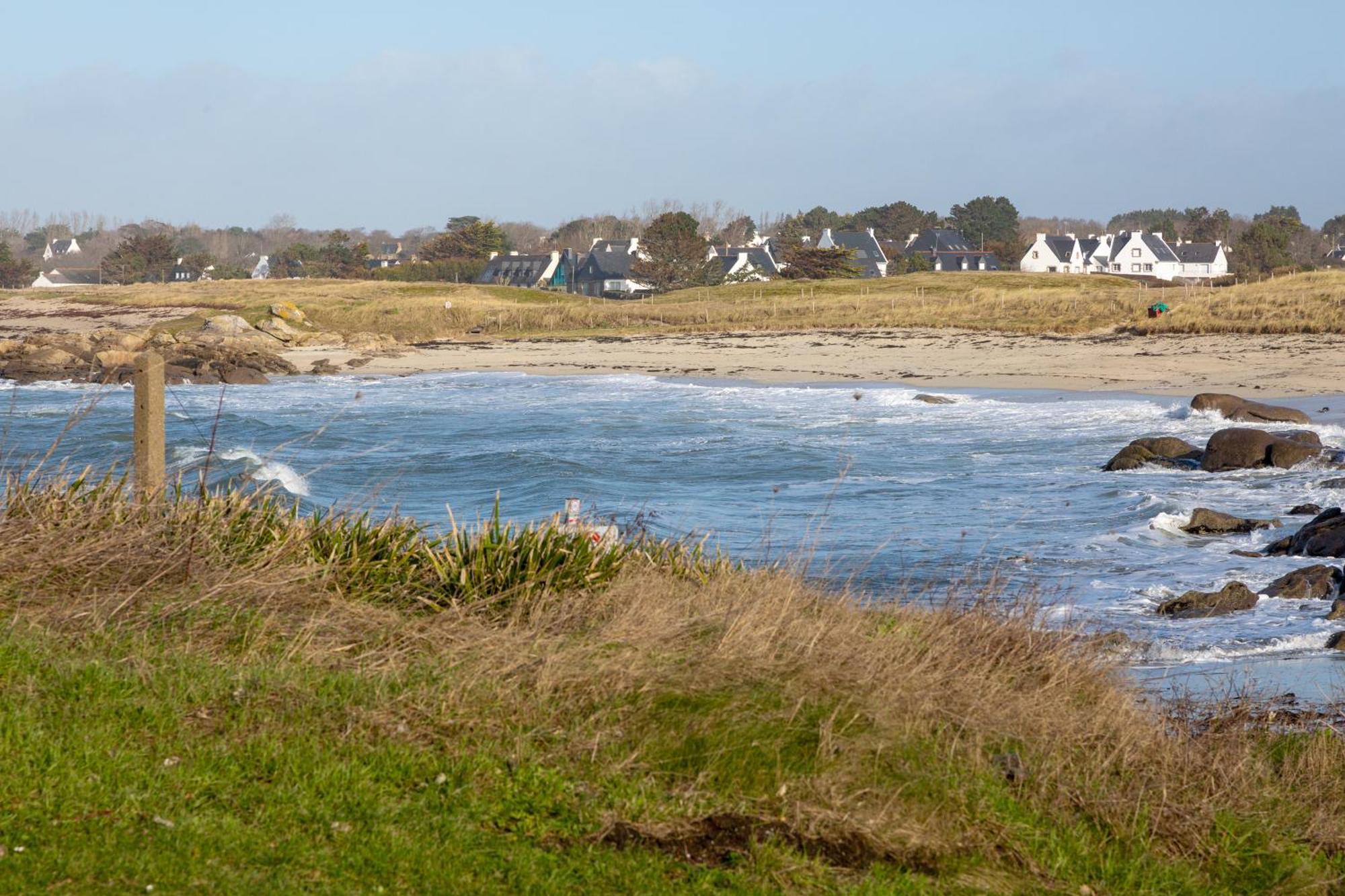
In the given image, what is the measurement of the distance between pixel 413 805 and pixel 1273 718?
5.20 m

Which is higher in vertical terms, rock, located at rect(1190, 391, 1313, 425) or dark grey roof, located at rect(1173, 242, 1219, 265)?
dark grey roof, located at rect(1173, 242, 1219, 265)

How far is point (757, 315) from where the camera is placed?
60.8 metres

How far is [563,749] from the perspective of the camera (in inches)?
194

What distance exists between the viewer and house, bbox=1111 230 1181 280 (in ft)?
357

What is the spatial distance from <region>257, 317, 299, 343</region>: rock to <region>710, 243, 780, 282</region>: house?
129ft

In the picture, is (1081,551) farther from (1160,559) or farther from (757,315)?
(757,315)

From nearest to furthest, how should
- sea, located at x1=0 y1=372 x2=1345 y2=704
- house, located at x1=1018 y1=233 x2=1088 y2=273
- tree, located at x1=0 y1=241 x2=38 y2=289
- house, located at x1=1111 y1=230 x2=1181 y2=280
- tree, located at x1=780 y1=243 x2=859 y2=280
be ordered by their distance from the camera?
sea, located at x1=0 y1=372 x2=1345 y2=704, tree, located at x1=780 y1=243 x2=859 y2=280, house, located at x1=1018 y1=233 x2=1088 y2=273, house, located at x1=1111 y1=230 x2=1181 y2=280, tree, located at x1=0 y1=241 x2=38 y2=289

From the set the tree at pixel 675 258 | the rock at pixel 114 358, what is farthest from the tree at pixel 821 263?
the rock at pixel 114 358

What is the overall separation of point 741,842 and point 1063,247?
10930cm

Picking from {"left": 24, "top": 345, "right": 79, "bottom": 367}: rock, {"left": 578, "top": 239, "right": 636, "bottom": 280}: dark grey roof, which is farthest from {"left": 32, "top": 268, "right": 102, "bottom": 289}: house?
{"left": 24, "top": 345, "right": 79, "bottom": 367}: rock

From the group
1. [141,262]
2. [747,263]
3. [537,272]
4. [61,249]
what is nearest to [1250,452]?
[747,263]

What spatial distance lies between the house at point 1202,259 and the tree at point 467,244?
184 feet

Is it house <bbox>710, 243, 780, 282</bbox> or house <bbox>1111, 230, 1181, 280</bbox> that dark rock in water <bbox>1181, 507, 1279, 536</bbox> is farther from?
house <bbox>1111, 230, 1181, 280</bbox>

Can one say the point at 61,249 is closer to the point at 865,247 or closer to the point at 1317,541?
the point at 865,247
